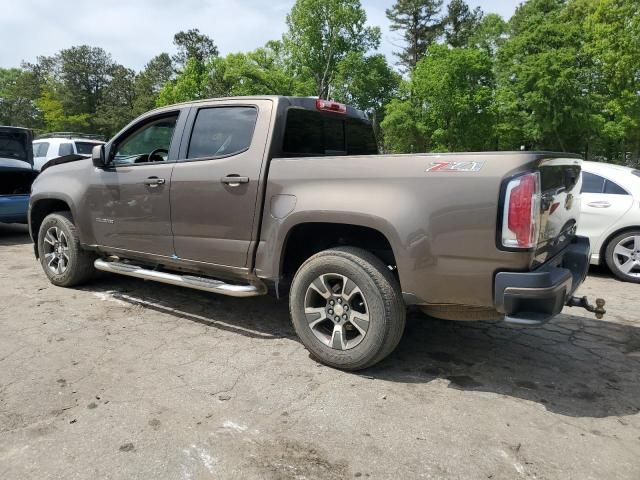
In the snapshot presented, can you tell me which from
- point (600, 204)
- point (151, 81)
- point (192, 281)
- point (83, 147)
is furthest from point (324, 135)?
point (151, 81)

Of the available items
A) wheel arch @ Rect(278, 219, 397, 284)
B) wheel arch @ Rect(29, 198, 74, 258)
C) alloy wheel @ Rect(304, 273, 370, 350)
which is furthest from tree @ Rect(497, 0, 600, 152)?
alloy wheel @ Rect(304, 273, 370, 350)

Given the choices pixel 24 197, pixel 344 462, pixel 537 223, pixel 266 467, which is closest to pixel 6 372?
pixel 266 467

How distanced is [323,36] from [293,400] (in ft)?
172

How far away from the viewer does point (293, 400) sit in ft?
10.1

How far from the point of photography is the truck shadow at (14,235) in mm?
8734

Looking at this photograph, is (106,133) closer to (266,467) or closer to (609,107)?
(609,107)

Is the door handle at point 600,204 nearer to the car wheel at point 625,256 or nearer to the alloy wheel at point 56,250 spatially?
the car wheel at point 625,256

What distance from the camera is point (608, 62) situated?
24.8 metres

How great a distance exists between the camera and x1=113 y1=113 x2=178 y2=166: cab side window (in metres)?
4.61

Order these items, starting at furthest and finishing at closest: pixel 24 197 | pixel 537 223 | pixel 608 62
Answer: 1. pixel 608 62
2. pixel 24 197
3. pixel 537 223

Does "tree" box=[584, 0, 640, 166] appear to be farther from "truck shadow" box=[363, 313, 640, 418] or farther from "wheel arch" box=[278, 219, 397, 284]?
"wheel arch" box=[278, 219, 397, 284]

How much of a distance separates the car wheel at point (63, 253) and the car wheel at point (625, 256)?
635 cm

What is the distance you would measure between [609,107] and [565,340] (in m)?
26.3

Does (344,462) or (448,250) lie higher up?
(448,250)
